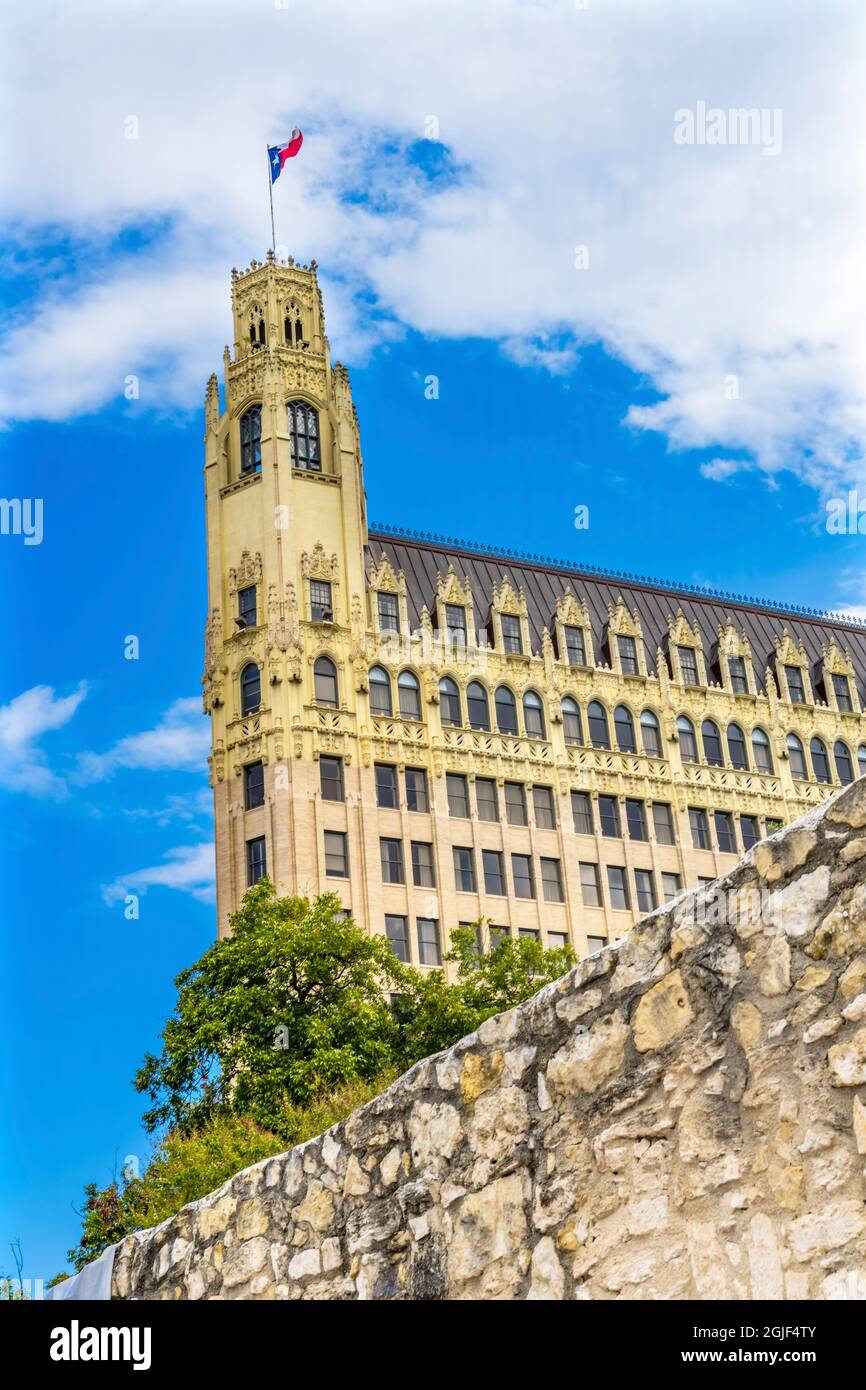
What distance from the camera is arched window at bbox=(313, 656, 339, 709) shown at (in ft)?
226

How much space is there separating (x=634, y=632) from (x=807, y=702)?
33.1 ft

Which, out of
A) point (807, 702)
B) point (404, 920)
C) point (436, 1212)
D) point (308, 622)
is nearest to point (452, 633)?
point (308, 622)

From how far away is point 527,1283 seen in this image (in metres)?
10.4

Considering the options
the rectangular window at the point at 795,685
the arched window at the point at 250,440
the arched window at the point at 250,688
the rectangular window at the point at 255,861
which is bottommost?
the rectangular window at the point at 255,861

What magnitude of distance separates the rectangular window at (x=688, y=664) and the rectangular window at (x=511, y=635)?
890 cm

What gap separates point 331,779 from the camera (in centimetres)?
6794

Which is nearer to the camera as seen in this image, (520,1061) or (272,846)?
(520,1061)

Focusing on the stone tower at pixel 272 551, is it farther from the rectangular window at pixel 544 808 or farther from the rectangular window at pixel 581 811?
the rectangular window at pixel 581 811

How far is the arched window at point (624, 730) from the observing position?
7688 centimetres

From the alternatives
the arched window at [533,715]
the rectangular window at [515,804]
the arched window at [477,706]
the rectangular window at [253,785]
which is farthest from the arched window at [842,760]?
the rectangular window at [253,785]

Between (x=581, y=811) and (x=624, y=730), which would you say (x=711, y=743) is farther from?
(x=581, y=811)

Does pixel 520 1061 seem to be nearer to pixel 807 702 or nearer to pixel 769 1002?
pixel 769 1002

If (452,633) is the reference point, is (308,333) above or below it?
above
